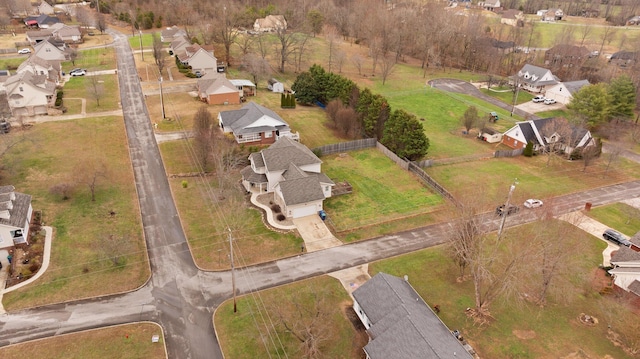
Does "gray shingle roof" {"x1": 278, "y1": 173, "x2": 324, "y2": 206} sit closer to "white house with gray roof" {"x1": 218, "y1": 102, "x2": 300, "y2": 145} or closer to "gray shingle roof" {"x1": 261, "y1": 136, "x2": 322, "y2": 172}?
"gray shingle roof" {"x1": 261, "y1": 136, "x2": 322, "y2": 172}

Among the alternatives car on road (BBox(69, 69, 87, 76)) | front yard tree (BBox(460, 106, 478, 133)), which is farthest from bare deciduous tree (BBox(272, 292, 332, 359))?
car on road (BBox(69, 69, 87, 76))

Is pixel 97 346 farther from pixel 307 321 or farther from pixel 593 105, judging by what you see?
pixel 593 105

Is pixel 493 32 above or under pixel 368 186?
above

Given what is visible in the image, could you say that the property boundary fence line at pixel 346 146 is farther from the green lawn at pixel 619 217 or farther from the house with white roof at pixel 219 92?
the green lawn at pixel 619 217

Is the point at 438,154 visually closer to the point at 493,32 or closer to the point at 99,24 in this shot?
the point at 493,32

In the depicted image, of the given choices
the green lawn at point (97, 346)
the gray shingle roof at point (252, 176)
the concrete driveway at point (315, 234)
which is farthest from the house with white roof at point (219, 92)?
the green lawn at point (97, 346)

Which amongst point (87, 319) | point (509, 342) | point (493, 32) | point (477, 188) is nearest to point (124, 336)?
point (87, 319)
